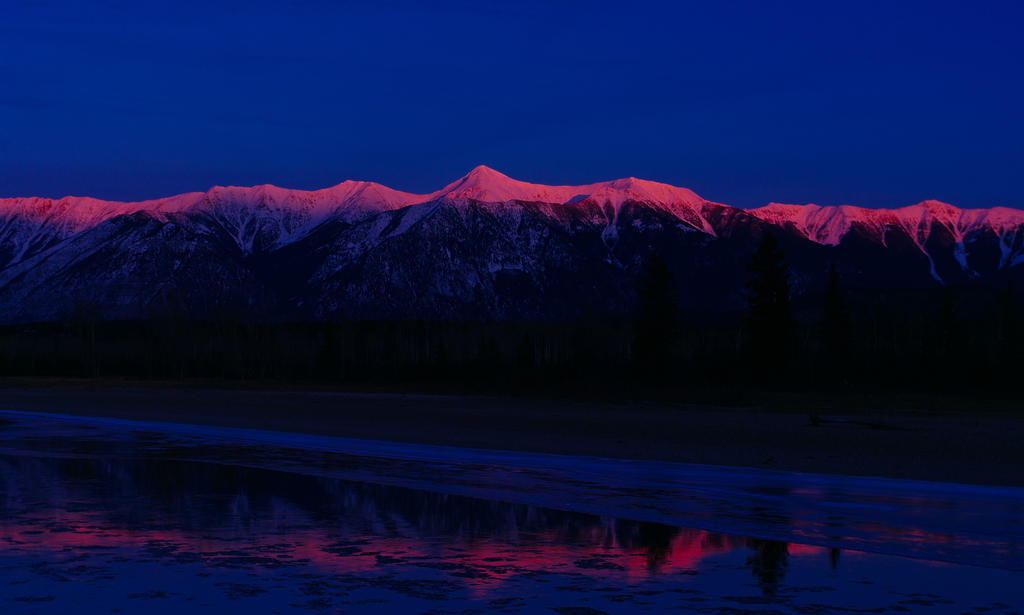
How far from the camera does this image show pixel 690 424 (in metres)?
36.6

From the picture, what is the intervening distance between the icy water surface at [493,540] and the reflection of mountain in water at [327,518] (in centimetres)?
6

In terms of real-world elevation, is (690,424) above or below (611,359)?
below

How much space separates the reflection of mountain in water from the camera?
1340 centimetres

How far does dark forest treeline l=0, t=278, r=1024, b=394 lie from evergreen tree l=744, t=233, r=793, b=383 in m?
0.19

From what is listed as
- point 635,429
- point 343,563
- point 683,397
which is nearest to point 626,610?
point 343,563

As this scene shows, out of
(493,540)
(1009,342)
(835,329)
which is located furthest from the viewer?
(1009,342)

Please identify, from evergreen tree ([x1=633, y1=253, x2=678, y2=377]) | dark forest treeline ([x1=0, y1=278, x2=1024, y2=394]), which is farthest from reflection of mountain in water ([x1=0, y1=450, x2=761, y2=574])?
evergreen tree ([x1=633, y1=253, x2=678, y2=377])

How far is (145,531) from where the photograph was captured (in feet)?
47.2

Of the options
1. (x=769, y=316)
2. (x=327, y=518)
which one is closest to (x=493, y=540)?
(x=327, y=518)

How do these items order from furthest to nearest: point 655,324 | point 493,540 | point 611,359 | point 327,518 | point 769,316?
point 611,359
point 655,324
point 769,316
point 327,518
point 493,540

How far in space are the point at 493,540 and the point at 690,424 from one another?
23796 mm

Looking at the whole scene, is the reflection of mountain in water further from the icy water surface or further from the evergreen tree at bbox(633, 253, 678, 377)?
the evergreen tree at bbox(633, 253, 678, 377)

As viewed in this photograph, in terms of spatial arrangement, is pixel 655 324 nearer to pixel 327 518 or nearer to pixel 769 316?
pixel 769 316

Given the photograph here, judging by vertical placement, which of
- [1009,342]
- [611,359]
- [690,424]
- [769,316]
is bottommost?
[690,424]
